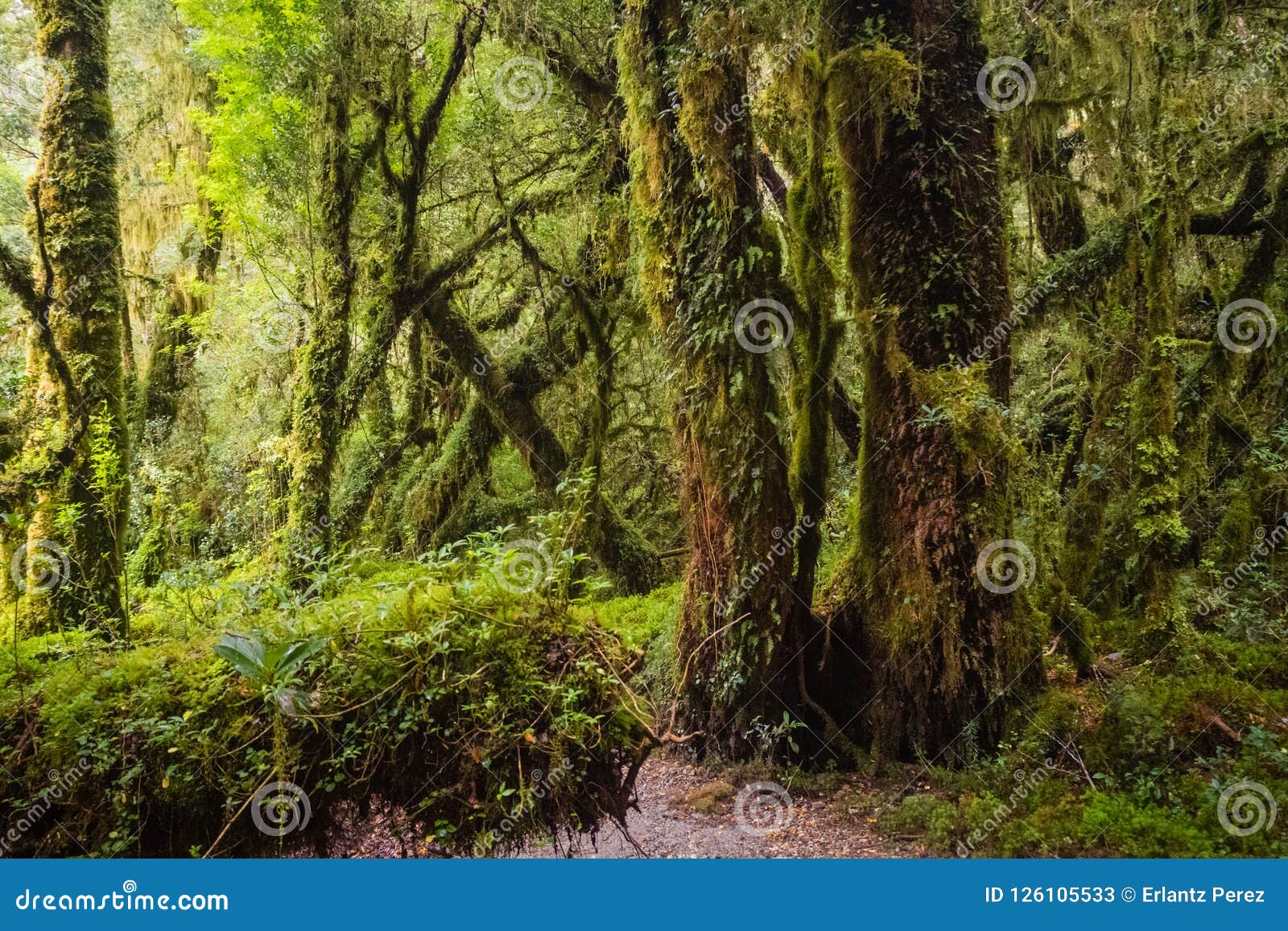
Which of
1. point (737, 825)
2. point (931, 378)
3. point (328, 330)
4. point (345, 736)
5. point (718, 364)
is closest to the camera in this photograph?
point (345, 736)

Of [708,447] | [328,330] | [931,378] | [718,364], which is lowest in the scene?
[708,447]

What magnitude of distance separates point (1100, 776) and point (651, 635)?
379cm

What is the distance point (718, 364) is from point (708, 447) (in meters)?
0.69

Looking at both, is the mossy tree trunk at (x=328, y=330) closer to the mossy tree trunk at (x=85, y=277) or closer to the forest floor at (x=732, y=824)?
the mossy tree trunk at (x=85, y=277)

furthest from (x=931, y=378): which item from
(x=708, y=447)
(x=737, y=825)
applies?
(x=737, y=825)

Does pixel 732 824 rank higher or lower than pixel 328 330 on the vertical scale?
lower

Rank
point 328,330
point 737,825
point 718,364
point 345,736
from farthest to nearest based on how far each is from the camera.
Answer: point 328,330, point 718,364, point 737,825, point 345,736

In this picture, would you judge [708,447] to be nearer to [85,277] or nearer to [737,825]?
[737,825]

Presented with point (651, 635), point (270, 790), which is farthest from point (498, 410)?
point (270, 790)

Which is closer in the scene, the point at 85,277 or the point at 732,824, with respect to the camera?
the point at 732,824

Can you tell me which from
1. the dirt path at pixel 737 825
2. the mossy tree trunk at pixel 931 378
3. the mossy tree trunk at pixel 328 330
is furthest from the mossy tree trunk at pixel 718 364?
the mossy tree trunk at pixel 328 330

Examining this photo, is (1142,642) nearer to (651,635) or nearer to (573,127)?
(651,635)

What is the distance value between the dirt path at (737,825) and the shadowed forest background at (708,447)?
0.23 feet

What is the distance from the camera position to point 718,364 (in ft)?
20.3
